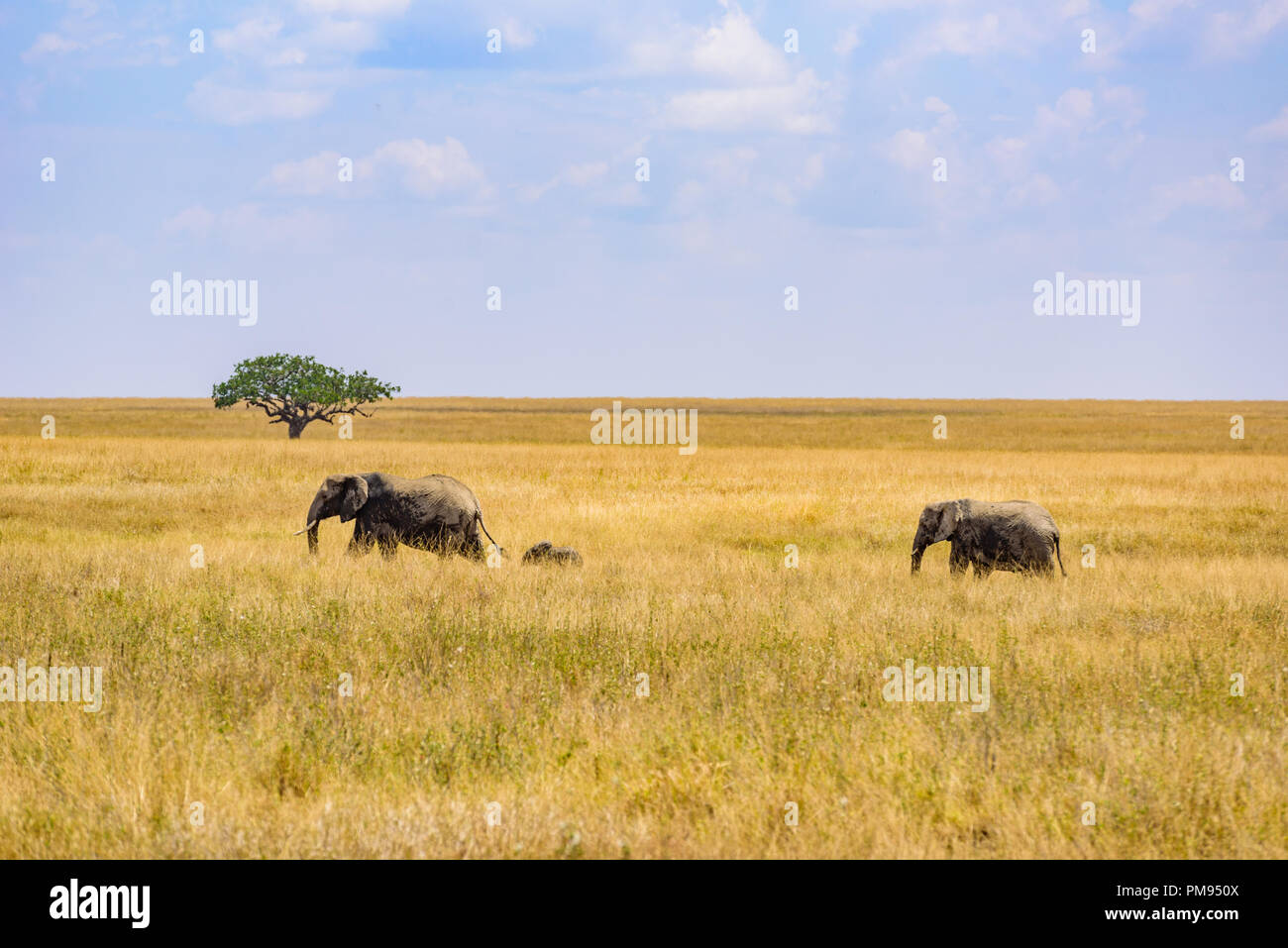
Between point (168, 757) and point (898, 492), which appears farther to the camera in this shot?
point (898, 492)

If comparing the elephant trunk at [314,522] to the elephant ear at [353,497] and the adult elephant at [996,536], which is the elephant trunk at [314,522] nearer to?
the elephant ear at [353,497]

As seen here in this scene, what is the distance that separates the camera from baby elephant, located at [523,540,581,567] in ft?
48.2

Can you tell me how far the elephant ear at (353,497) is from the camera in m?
14.6

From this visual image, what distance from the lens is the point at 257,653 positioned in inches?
324

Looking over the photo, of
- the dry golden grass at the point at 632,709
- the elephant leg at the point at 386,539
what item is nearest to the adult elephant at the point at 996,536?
the dry golden grass at the point at 632,709

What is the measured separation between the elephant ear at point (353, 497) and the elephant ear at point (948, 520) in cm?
804

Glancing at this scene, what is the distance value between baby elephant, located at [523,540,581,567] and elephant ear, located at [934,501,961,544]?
5.03 meters

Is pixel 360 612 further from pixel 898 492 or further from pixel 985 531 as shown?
pixel 898 492

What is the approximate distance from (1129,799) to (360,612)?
6933 mm

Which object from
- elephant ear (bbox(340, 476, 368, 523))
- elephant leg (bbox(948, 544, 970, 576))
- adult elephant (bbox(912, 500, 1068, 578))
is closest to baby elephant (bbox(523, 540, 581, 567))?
elephant ear (bbox(340, 476, 368, 523))

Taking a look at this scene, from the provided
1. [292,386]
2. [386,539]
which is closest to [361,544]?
[386,539]

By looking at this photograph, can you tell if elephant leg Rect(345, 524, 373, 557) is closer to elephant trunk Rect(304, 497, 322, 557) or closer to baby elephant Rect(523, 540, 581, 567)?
elephant trunk Rect(304, 497, 322, 557)
